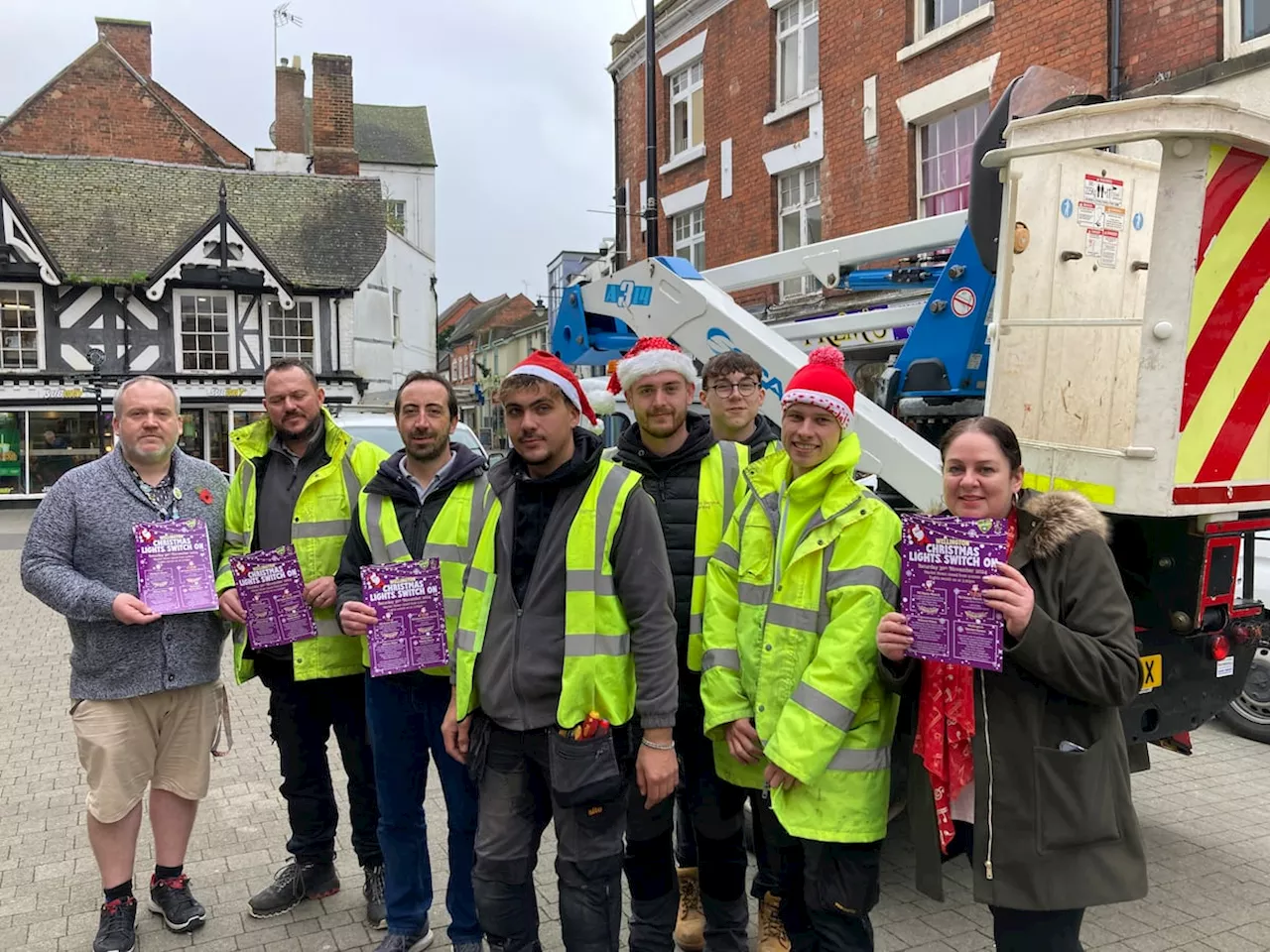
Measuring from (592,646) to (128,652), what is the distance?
1804mm

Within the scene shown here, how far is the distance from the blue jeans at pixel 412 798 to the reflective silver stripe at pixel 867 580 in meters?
1.40

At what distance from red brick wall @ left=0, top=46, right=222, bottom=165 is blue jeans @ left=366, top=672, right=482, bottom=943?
28.4 metres

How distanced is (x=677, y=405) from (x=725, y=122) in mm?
13443

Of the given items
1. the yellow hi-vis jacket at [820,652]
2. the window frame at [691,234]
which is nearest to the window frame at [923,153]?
the window frame at [691,234]

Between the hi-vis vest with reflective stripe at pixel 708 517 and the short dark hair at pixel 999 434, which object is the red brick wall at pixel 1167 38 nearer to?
the hi-vis vest with reflective stripe at pixel 708 517

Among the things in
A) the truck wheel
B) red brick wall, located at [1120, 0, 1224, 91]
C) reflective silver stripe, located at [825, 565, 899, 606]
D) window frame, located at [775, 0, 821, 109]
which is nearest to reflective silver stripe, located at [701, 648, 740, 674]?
reflective silver stripe, located at [825, 565, 899, 606]

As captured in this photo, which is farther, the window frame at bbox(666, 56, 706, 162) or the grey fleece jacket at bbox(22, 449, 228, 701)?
the window frame at bbox(666, 56, 706, 162)

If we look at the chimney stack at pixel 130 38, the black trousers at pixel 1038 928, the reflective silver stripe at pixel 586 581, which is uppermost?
the chimney stack at pixel 130 38

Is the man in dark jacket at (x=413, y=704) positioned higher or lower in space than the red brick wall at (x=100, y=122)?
lower

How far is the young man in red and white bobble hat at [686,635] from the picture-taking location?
10.1ft

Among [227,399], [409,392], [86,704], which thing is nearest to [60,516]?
[86,704]

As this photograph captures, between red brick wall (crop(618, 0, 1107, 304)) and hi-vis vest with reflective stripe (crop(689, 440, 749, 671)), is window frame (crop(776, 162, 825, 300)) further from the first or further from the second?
hi-vis vest with reflective stripe (crop(689, 440, 749, 671))

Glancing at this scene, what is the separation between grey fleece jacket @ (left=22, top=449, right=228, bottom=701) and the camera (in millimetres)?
3246

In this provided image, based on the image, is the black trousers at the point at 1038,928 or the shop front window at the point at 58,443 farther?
the shop front window at the point at 58,443
